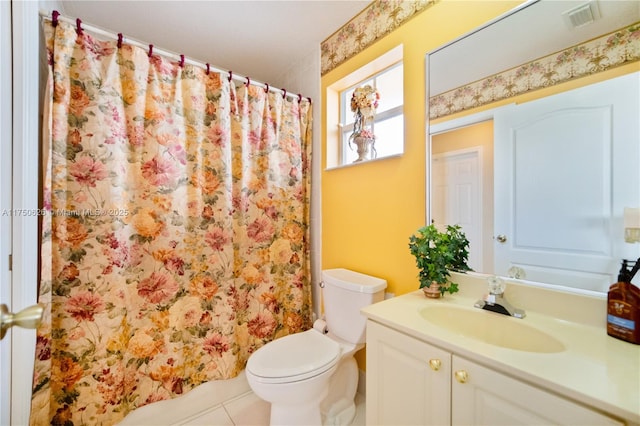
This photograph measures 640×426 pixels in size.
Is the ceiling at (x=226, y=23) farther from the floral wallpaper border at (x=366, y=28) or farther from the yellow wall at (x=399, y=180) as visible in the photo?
the yellow wall at (x=399, y=180)

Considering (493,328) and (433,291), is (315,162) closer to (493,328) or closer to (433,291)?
(433,291)

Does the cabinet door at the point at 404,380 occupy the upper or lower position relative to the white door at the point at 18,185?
lower

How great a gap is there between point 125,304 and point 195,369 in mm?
529

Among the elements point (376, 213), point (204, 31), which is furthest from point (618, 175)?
point (204, 31)

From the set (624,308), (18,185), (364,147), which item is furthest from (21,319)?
(364,147)

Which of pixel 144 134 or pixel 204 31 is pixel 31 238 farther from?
pixel 204 31

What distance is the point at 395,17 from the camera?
1.35m

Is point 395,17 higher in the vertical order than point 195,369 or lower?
higher

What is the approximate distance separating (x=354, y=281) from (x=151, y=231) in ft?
3.67

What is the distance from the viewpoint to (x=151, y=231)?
134 centimetres

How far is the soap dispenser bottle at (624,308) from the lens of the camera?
0.67m

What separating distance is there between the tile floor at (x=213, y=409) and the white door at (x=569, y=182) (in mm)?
1230

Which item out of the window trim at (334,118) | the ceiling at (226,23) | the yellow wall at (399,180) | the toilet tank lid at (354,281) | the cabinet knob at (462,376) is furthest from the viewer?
the window trim at (334,118)

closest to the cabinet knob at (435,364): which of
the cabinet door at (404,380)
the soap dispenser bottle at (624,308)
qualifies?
the cabinet door at (404,380)
